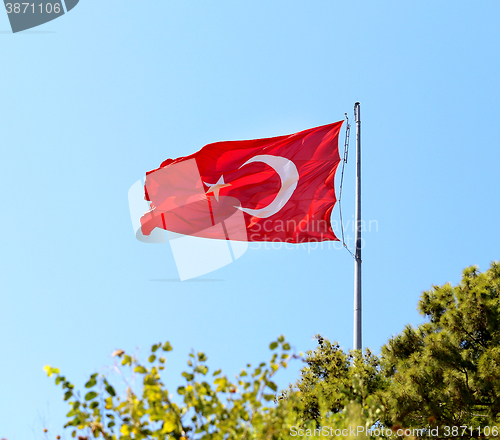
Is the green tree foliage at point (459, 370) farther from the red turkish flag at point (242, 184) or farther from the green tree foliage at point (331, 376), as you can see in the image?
the red turkish flag at point (242, 184)

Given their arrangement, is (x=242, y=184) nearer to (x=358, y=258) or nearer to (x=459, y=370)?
(x=358, y=258)

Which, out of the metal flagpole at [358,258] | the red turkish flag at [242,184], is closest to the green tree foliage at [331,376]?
the metal flagpole at [358,258]

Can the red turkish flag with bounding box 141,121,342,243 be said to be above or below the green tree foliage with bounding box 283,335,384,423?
above

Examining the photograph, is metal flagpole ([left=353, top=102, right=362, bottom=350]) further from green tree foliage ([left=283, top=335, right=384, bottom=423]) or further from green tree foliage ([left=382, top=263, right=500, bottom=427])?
green tree foliage ([left=382, top=263, right=500, bottom=427])

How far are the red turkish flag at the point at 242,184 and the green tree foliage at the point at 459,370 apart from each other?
5.20 metres

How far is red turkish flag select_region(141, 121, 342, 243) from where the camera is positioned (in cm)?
1479

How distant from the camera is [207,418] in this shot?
414cm

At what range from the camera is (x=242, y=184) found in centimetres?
1533


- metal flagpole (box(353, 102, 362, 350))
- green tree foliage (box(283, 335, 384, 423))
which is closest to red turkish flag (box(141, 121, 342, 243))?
metal flagpole (box(353, 102, 362, 350))

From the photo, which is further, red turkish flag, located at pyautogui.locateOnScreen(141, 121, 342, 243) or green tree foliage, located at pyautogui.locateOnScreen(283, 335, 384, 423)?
red turkish flag, located at pyautogui.locateOnScreen(141, 121, 342, 243)

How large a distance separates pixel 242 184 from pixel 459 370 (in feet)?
26.3

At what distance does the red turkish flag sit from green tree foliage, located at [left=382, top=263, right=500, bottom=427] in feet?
17.1

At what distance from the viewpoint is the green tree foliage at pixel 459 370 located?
9.39 metres

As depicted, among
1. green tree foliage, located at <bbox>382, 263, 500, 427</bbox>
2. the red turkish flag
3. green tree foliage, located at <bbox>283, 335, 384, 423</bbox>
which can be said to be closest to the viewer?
green tree foliage, located at <bbox>382, 263, 500, 427</bbox>
